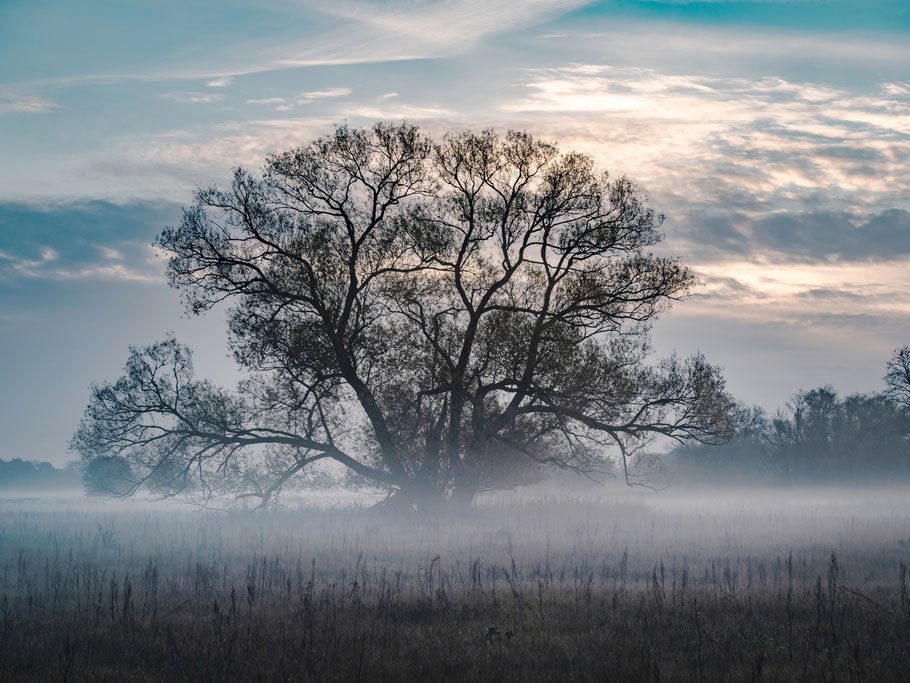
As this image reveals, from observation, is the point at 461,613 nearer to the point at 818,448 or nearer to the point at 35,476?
the point at 818,448

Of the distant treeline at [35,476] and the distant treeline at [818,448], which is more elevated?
the distant treeline at [818,448]

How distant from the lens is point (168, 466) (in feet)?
99.2

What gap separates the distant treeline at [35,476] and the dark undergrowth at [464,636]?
104163 mm

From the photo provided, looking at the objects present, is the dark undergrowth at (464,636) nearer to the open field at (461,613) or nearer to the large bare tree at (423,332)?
the open field at (461,613)

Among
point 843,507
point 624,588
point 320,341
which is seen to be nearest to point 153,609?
point 624,588

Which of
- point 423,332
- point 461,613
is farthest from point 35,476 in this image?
point 461,613

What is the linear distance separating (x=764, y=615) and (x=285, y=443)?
22.6 m

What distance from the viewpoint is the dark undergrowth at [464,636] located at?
28.1ft

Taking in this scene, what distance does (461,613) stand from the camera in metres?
11.7

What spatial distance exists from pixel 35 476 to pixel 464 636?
11543 cm

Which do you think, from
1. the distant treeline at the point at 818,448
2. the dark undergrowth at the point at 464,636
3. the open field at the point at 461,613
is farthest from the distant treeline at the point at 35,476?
the dark undergrowth at the point at 464,636

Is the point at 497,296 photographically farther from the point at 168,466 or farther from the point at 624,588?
the point at 624,588

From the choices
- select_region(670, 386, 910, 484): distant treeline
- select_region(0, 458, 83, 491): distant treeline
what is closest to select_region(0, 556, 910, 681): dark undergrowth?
select_region(670, 386, 910, 484): distant treeline

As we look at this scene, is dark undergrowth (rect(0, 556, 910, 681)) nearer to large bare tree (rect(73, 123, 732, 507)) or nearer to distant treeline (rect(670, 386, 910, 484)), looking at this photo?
large bare tree (rect(73, 123, 732, 507))
